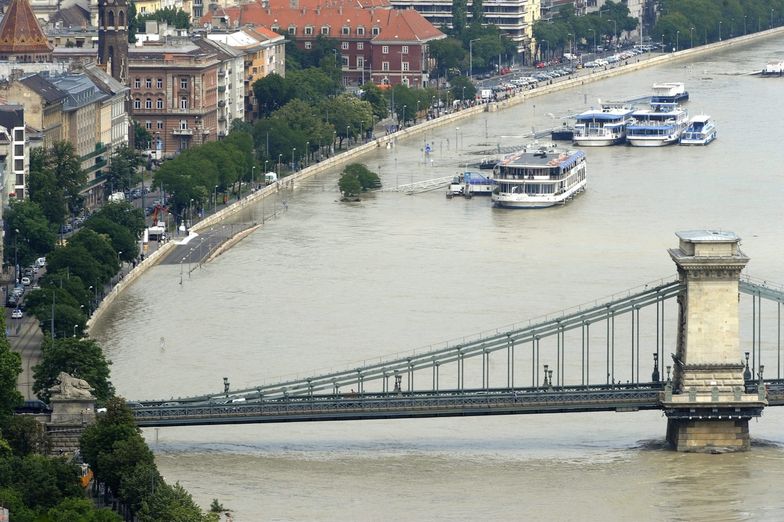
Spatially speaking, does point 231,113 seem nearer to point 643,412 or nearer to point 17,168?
point 17,168

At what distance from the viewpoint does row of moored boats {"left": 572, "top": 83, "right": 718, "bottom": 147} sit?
113m

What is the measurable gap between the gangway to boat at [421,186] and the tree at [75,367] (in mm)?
40508

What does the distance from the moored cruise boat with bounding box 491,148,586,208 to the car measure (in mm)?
40347

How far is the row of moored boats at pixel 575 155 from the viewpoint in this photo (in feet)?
316

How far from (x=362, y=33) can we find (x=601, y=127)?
77.9ft

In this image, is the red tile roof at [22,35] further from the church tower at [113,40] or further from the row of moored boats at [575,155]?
the row of moored boats at [575,155]

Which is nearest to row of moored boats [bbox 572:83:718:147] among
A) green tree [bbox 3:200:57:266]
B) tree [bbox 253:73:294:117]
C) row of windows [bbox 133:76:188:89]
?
tree [bbox 253:73:294:117]

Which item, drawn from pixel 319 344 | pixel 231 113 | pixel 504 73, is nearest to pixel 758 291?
pixel 319 344

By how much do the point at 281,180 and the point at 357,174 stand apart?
10.7 ft

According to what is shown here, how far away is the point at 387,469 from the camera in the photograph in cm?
5541

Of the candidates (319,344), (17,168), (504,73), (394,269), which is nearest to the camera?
(319,344)

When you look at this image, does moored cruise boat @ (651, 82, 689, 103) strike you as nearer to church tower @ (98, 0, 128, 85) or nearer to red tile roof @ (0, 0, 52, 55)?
church tower @ (98, 0, 128, 85)

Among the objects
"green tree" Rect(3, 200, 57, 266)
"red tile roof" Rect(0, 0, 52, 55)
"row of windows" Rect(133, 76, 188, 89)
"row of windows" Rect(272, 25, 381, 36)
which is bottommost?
"green tree" Rect(3, 200, 57, 266)

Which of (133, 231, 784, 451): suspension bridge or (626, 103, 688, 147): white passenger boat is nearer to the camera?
(133, 231, 784, 451): suspension bridge
